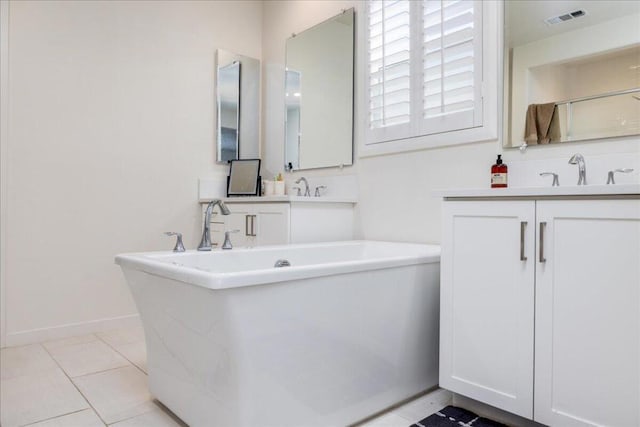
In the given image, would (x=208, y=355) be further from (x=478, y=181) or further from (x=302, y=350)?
(x=478, y=181)

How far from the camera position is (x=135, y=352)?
8.18 ft

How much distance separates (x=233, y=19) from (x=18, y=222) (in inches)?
88.7

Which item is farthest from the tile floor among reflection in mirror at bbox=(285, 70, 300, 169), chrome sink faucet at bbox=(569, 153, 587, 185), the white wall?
reflection in mirror at bbox=(285, 70, 300, 169)

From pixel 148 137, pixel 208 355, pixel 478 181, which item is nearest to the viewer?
pixel 208 355

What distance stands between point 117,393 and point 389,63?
2332mm

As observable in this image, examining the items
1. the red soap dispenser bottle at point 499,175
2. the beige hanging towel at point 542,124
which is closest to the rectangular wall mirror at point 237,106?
the red soap dispenser bottle at point 499,175

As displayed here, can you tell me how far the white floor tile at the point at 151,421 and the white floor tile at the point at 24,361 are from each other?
2.72 feet

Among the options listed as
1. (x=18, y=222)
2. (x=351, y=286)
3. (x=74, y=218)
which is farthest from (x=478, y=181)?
(x=18, y=222)

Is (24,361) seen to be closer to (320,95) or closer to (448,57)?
(320,95)

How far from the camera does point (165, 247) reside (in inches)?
126

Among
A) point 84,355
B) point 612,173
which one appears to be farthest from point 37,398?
point 612,173

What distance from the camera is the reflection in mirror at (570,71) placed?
70.3 inches

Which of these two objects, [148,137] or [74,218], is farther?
[148,137]

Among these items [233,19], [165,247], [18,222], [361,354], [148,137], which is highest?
[233,19]
